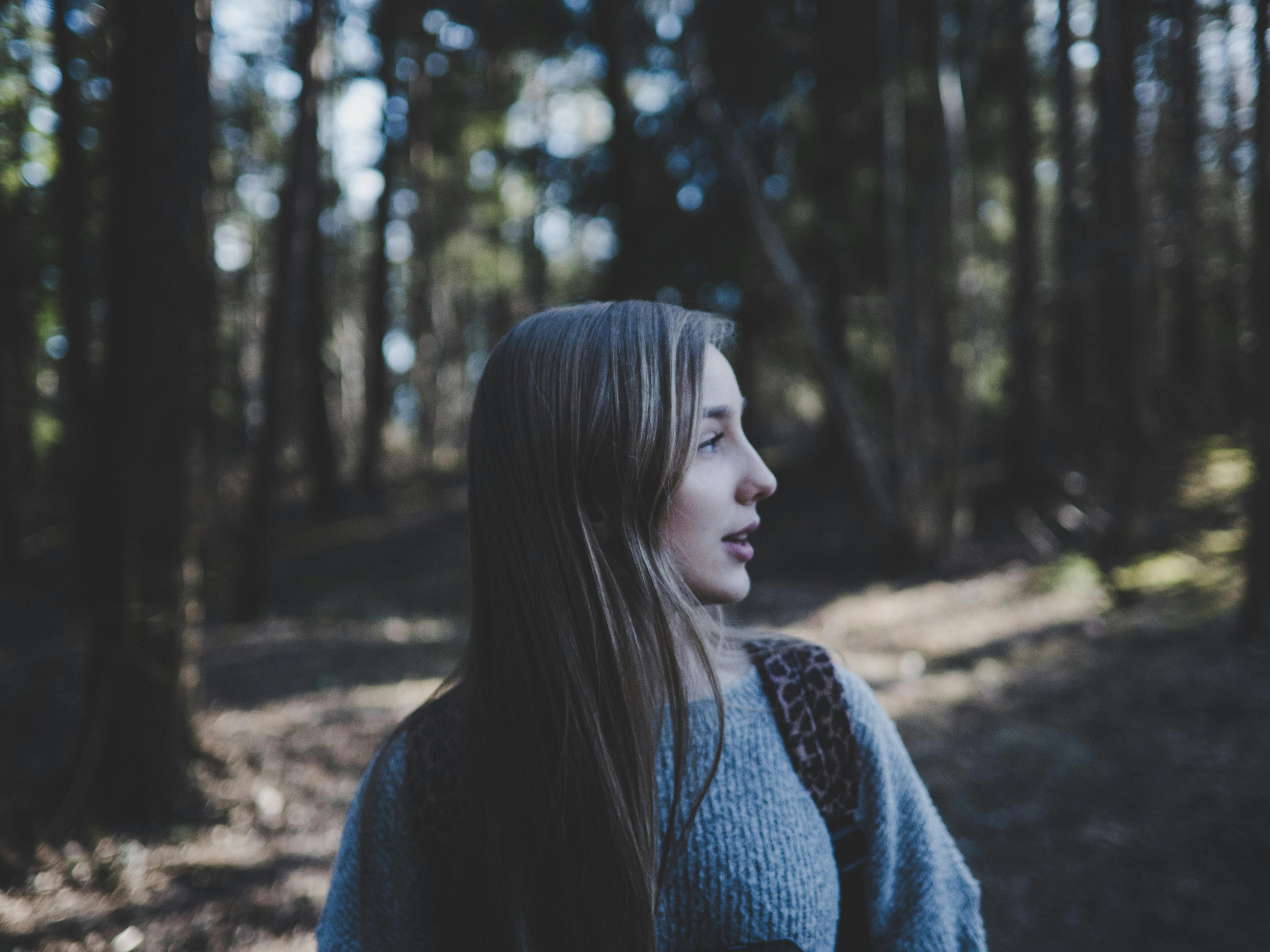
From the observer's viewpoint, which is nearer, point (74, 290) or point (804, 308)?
point (74, 290)

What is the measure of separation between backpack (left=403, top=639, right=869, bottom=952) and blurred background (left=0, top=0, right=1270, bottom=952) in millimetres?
783

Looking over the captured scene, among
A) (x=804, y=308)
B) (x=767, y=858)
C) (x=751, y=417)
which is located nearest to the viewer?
(x=767, y=858)

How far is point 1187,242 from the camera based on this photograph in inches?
377

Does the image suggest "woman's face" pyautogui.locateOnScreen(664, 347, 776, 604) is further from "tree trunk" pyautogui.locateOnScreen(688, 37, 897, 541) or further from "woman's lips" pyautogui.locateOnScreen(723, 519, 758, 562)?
"tree trunk" pyautogui.locateOnScreen(688, 37, 897, 541)

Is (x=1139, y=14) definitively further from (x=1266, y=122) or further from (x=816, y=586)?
(x=816, y=586)

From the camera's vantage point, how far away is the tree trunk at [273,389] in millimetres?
8461

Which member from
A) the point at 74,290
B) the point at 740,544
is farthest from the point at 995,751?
the point at 74,290

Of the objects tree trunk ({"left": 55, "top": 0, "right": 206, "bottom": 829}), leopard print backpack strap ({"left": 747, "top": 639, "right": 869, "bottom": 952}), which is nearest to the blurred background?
tree trunk ({"left": 55, "top": 0, "right": 206, "bottom": 829})

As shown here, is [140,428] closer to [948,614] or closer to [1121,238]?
[948,614]

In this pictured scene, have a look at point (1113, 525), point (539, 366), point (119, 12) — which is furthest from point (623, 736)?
point (1113, 525)

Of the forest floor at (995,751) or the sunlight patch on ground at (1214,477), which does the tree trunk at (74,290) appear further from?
the sunlight patch on ground at (1214,477)

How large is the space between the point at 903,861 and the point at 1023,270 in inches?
422

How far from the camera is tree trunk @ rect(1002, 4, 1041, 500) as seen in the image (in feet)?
33.6

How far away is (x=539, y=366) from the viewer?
1438mm
